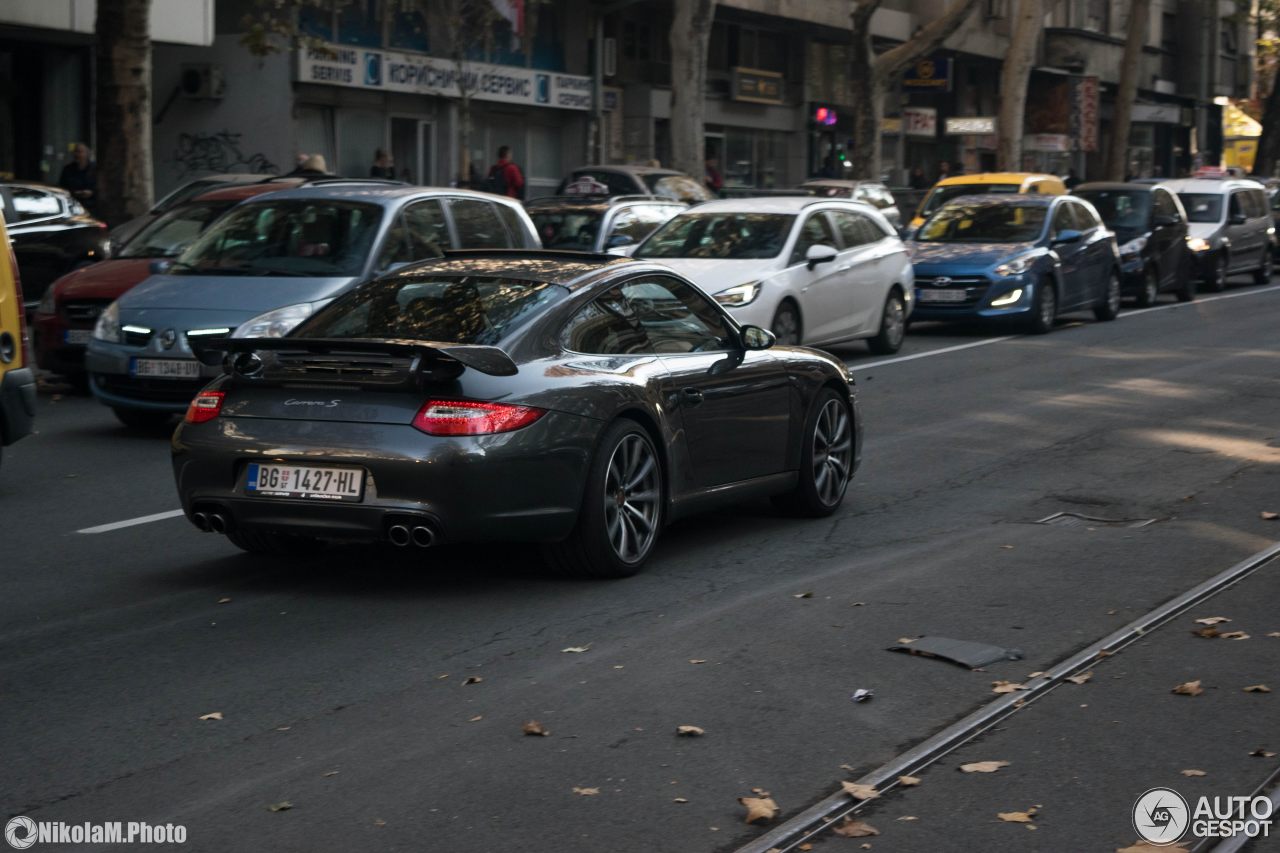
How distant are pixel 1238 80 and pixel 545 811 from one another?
79.6m

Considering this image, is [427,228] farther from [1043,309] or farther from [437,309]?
[1043,309]

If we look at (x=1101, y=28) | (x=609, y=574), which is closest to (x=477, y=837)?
(x=609, y=574)

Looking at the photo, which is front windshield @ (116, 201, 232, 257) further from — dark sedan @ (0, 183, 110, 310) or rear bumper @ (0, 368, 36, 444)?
rear bumper @ (0, 368, 36, 444)

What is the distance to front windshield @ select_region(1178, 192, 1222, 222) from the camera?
29.9m

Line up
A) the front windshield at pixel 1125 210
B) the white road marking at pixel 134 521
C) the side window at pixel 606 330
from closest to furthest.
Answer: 1. the side window at pixel 606 330
2. the white road marking at pixel 134 521
3. the front windshield at pixel 1125 210

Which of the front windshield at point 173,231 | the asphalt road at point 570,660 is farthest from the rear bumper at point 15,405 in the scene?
the front windshield at point 173,231

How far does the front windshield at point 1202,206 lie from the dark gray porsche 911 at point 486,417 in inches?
906

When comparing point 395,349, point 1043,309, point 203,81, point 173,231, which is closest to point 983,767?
point 395,349

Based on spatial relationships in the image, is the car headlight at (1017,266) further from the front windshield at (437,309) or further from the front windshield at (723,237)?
the front windshield at (437,309)

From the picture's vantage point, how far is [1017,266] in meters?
21.0

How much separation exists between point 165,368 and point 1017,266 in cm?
1171

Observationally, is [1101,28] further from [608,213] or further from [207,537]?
[207,537]

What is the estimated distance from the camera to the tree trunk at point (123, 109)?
67.3 feet

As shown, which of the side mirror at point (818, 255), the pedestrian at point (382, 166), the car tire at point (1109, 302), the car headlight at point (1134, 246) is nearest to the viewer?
the side mirror at point (818, 255)
